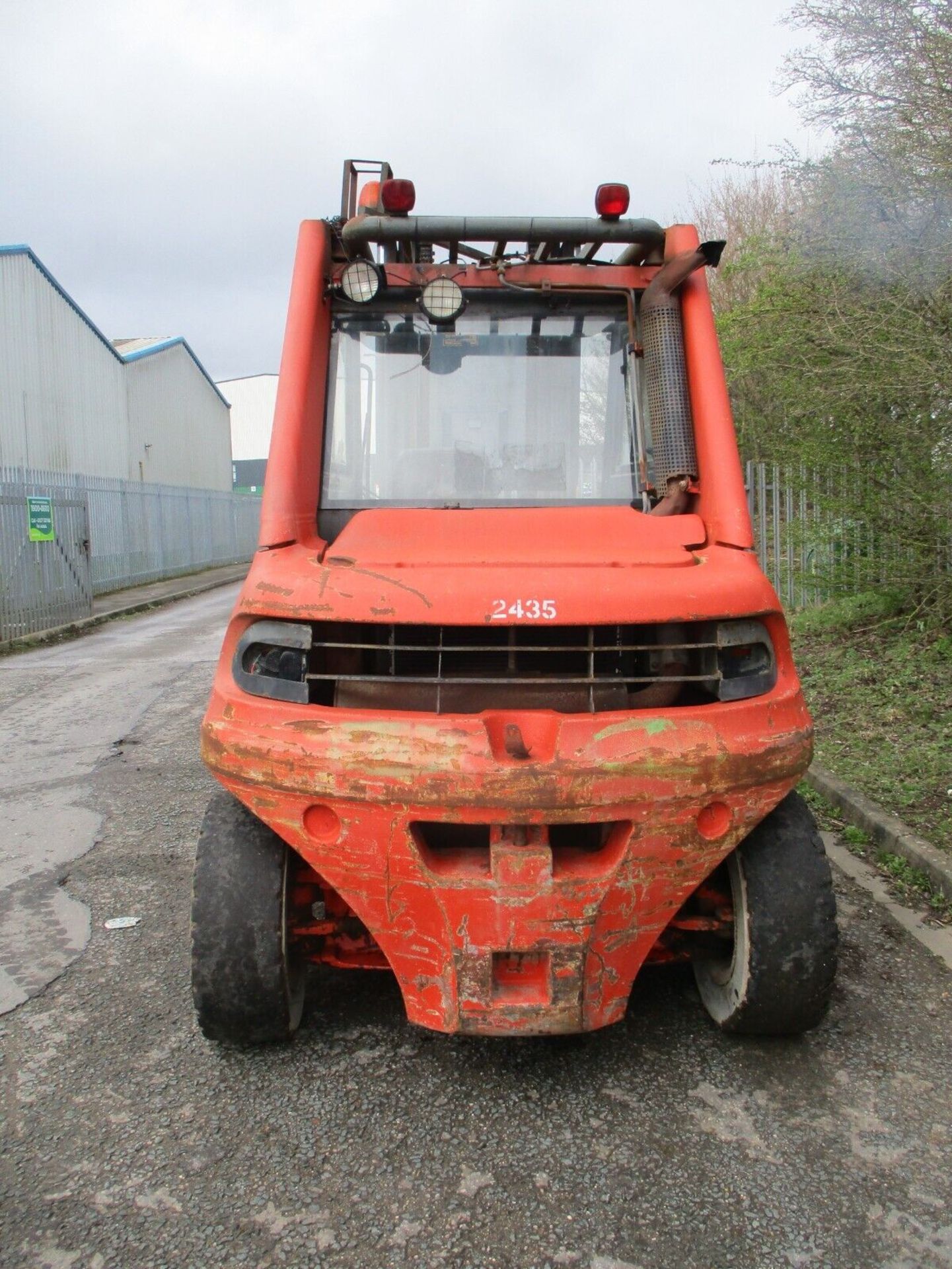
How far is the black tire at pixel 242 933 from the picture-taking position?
114 inches

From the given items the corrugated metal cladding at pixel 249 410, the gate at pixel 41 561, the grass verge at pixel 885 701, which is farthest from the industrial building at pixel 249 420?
the grass verge at pixel 885 701

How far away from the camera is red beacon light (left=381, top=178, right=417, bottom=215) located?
350cm

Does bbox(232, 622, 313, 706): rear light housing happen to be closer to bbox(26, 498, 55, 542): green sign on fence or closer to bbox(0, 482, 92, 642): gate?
bbox(0, 482, 92, 642): gate

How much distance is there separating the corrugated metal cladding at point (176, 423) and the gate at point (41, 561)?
13.3m

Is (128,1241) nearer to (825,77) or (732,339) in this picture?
(825,77)

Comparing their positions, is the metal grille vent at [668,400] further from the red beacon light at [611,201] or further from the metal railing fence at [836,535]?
the metal railing fence at [836,535]

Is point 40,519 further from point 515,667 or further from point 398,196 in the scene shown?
point 515,667

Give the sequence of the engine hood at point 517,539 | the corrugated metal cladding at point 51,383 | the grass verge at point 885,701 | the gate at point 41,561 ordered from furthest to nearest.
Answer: the corrugated metal cladding at point 51,383
the gate at point 41,561
the grass verge at point 885,701
the engine hood at point 517,539

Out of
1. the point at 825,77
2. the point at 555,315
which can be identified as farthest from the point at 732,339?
the point at 555,315

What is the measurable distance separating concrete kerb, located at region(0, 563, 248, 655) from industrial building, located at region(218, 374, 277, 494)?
3294cm

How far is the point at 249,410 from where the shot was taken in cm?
5694

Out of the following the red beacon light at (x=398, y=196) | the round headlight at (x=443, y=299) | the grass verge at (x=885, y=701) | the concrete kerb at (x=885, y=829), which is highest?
the red beacon light at (x=398, y=196)

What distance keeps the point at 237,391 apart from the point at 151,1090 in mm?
57642

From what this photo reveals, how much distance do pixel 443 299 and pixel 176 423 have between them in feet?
106
